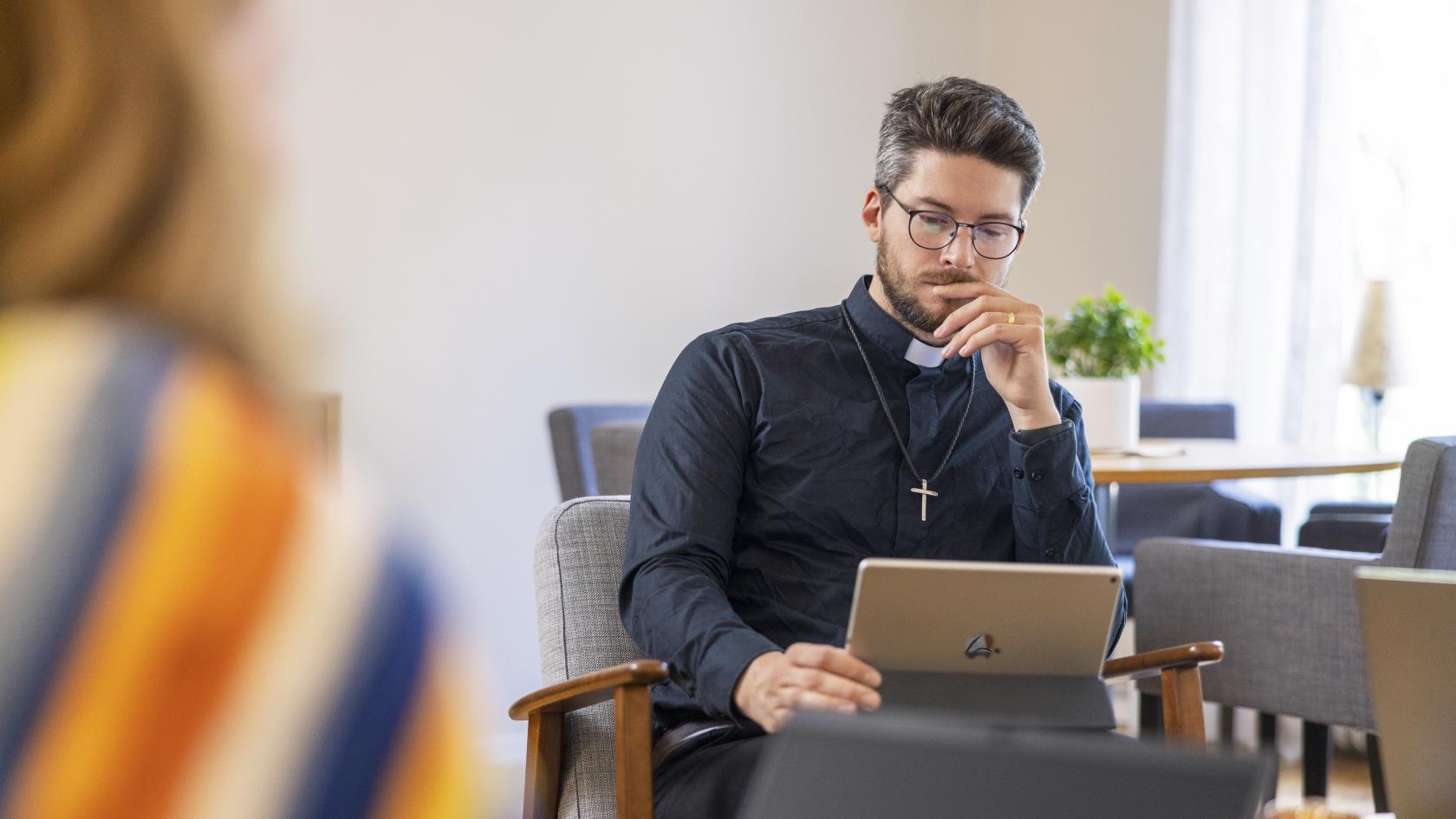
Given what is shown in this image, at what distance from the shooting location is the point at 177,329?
376 mm

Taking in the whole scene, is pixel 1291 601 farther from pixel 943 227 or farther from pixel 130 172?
→ pixel 130 172

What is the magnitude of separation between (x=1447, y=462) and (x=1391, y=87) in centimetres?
227

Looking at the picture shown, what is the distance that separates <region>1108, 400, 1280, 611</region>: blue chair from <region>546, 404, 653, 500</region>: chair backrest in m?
1.43

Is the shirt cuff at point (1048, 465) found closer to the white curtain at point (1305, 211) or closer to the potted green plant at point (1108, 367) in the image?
the potted green plant at point (1108, 367)

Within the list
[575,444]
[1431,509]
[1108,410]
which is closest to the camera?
[1431,509]

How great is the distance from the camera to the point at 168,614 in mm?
361

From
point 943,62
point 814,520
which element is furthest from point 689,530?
point 943,62

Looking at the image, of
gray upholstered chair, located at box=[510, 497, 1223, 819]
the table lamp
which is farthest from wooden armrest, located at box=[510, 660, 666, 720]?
the table lamp

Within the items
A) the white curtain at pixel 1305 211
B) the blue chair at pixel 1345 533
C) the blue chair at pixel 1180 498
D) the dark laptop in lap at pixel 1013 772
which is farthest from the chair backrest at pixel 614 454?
the white curtain at pixel 1305 211

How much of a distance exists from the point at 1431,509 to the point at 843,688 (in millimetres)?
1412

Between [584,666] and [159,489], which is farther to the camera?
[584,666]

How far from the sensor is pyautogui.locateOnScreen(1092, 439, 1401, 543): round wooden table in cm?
282

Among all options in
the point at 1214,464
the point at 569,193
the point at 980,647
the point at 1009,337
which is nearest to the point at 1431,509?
the point at 1214,464

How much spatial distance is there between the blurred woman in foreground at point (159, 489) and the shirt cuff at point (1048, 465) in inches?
65.3
